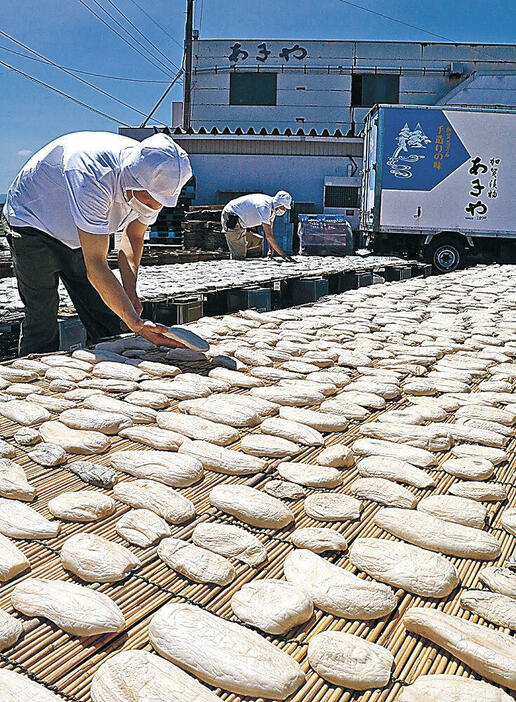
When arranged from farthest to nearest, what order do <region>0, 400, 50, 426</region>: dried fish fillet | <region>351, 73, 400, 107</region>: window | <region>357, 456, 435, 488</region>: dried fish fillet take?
<region>351, 73, 400, 107</region>: window
<region>0, 400, 50, 426</region>: dried fish fillet
<region>357, 456, 435, 488</region>: dried fish fillet

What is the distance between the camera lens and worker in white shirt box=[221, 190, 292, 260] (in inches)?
321

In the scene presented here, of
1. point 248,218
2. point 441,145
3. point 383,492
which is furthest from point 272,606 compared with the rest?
point 441,145

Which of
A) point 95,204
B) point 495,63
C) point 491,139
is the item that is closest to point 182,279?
point 95,204

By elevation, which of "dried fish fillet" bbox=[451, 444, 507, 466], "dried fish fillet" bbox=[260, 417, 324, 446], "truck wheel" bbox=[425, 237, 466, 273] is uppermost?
"truck wheel" bbox=[425, 237, 466, 273]

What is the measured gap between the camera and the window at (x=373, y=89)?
55.6 feet

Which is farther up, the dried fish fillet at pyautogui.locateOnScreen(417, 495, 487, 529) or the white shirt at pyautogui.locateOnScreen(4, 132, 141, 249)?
the white shirt at pyautogui.locateOnScreen(4, 132, 141, 249)

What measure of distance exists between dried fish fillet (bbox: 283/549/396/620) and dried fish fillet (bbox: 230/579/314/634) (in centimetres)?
4

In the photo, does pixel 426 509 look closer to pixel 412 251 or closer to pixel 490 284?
pixel 490 284

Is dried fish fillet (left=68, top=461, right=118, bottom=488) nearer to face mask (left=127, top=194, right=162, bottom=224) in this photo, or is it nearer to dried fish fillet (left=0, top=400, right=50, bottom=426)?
dried fish fillet (left=0, top=400, right=50, bottom=426)

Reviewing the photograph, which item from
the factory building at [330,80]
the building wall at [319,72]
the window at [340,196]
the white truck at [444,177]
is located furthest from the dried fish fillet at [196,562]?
the building wall at [319,72]

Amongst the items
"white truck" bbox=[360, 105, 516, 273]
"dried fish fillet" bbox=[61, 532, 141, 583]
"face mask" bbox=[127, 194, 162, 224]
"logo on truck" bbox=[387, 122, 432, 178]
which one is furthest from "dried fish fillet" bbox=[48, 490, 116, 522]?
"logo on truck" bbox=[387, 122, 432, 178]

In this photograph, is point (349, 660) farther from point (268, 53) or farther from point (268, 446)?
point (268, 53)

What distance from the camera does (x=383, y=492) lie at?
1.62 metres

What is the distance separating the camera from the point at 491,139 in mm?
9398
